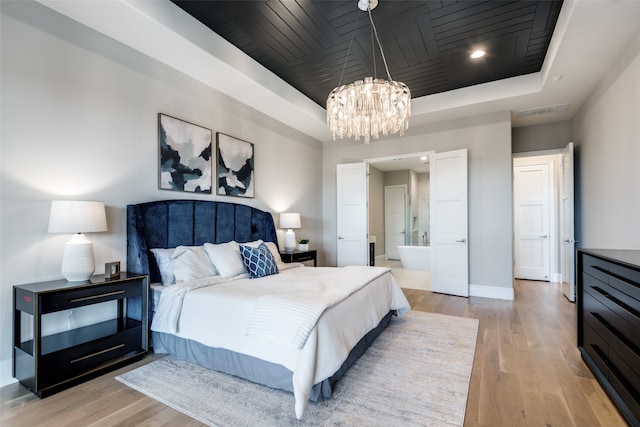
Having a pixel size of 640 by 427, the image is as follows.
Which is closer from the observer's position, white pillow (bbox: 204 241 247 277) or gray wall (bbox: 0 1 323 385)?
gray wall (bbox: 0 1 323 385)

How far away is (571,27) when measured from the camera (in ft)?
8.48

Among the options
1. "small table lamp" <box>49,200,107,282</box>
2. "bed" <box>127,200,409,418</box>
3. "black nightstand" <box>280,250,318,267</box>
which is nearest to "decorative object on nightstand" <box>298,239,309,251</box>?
"black nightstand" <box>280,250,318,267</box>

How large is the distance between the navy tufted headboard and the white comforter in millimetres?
526

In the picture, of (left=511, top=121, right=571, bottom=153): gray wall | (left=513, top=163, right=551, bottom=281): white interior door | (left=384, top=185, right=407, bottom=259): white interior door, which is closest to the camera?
(left=511, top=121, right=571, bottom=153): gray wall

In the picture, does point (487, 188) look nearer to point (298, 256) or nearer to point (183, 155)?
point (298, 256)

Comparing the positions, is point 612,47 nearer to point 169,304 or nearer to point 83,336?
point 169,304

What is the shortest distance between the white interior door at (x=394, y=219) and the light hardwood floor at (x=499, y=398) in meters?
6.16

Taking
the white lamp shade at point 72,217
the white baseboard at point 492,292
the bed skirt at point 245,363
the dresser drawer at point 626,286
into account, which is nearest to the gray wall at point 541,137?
the white baseboard at point 492,292

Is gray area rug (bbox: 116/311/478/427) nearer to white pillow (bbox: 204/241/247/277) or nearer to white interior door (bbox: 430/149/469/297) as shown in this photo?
white pillow (bbox: 204/241/247/277)

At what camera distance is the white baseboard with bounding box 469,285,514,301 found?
4.50 m

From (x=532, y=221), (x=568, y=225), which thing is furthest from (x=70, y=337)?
(x=532, y=221)

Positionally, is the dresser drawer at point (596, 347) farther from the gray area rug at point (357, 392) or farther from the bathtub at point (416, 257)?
the bathtub at point (416, 257)

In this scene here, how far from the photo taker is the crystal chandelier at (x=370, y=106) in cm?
286

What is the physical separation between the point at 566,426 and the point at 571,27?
305cm
